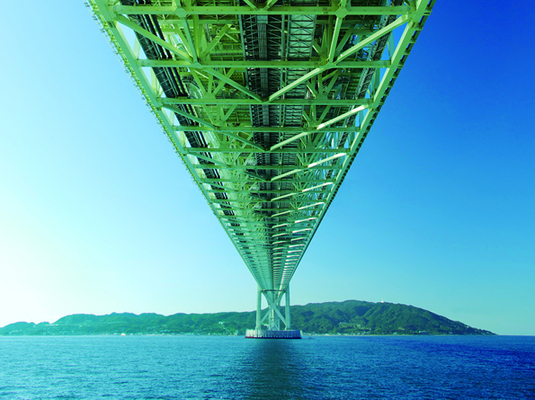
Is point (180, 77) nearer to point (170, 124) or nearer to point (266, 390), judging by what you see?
point (170, 124)

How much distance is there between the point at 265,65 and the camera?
45.8 feet

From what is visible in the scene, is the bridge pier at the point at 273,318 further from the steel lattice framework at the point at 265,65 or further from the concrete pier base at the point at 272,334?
the steel lattice framework at the point at 265,65

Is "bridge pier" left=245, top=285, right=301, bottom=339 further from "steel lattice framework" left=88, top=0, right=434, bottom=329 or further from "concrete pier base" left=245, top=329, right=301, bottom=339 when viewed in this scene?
"steel lattice framework" left=88, top=0, right=434, bottom=329

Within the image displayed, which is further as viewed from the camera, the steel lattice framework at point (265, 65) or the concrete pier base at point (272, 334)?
the concrete pier base at point (272, 334)

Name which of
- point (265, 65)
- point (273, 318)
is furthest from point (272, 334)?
point (265, 65)

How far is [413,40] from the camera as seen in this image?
12156mm

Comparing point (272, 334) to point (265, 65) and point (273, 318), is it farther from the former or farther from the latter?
point (265, 65)

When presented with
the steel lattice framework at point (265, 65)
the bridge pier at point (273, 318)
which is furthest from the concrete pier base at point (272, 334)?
the steel lattice framework at point (265, 65)

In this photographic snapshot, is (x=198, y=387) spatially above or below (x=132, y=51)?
below

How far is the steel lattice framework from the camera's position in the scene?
11.6 metres

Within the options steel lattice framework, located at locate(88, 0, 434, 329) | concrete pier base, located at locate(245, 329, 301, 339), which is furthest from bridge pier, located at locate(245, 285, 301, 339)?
steel lattice framework, located at locate(88, 0, 434, 329)

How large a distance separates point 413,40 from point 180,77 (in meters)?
9.59

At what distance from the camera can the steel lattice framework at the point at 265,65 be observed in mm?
11633

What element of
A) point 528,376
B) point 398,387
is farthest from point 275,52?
point 528,376
